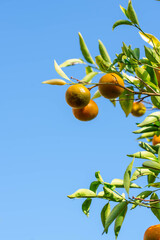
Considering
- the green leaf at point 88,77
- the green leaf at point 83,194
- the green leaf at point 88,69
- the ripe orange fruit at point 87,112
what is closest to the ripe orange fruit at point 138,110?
the ripe orange fruit at point 87,112

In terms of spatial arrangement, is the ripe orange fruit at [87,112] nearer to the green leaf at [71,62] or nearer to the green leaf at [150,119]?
the green leaf at [71,62]

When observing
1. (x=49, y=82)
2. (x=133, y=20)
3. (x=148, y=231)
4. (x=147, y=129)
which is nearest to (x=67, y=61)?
(x=49, y=82)

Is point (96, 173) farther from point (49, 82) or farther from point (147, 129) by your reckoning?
point (49, 82)

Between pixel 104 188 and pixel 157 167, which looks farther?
pixel 104 188

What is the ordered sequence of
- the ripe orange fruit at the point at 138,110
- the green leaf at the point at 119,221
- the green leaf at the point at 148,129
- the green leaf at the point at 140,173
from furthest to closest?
the ripe orange fruit at the point at 138,110 < the green leaf at the point at 148,129 < the green leaf at the point at 140,173 < the green leaf at the point at 119,221

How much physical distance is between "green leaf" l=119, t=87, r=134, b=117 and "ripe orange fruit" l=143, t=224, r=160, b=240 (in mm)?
597

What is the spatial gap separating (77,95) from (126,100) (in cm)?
29

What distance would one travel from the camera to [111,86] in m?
1.79

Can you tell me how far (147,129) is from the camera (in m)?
1.80

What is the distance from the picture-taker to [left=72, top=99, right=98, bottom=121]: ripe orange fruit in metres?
2.02

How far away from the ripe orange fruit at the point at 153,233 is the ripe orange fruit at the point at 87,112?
0.68 meters

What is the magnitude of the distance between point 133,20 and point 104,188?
776mm

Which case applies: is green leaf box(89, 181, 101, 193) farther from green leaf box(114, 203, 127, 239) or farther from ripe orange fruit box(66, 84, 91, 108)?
ripe orange fruit box(66, 84, 91, 108)

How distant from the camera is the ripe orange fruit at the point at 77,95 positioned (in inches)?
70.4
